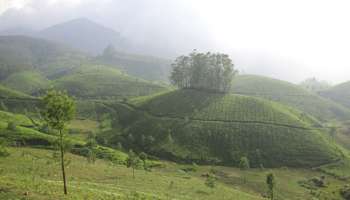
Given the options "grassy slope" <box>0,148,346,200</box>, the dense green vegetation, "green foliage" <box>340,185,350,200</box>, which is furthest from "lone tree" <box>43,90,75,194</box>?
"green foliage" <box>340,185,350,200</box>

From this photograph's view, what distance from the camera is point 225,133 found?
493 feet

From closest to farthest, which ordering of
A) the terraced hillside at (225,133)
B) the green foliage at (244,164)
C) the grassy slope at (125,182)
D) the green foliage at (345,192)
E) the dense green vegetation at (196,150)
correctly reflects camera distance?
the grassy slope at (125,182)
the dense green vegetation at (196,150)
the green foliage at (345,192)
the green foliage at (244,164)
the terraced hillside at (225,133)

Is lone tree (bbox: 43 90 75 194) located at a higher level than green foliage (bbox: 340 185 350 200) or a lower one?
higher

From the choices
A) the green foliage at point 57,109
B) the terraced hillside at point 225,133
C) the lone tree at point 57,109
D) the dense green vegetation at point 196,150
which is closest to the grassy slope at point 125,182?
the dense green vegetation at point 196,150

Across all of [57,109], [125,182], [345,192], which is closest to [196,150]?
[345,192]

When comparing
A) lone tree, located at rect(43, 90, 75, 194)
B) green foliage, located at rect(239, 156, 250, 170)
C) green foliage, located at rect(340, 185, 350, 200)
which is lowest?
green foliage, located at rect(340, 185, 350, 200)

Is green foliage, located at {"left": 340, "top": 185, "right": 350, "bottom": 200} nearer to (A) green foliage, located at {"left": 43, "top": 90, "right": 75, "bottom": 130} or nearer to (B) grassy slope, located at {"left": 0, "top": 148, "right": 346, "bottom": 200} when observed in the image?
(B) grassy slope, located at {"left": 0, "top": 148, "right": 346, "bottom": 200}

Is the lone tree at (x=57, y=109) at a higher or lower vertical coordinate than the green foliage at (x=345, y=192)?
higher

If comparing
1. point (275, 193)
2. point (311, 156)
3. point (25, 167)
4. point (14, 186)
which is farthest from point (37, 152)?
point (311, 156)

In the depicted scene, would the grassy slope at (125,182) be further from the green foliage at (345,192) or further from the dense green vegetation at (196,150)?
the green foliage at (345,192)

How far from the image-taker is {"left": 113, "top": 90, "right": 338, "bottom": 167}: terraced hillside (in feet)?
447

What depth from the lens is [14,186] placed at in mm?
43531

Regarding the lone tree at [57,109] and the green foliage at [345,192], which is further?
the green foliage at [345,192]

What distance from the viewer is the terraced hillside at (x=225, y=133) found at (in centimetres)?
13638
